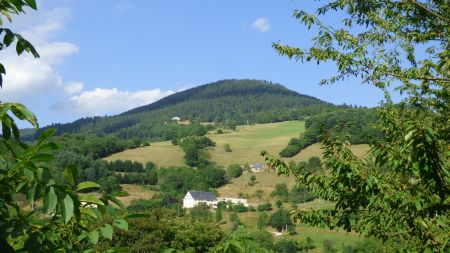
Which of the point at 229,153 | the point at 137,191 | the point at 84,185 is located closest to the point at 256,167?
the point at 229,153

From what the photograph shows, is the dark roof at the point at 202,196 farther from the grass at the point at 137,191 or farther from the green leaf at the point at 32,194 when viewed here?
the green leaf at the point at 32,194

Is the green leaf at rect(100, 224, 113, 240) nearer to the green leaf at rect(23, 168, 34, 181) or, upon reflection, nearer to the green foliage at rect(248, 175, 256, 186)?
the green leaf at rect(23, 168, 34, 181)

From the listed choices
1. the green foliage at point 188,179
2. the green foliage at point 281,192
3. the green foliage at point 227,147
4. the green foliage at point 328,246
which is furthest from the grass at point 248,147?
the green foliage at point 328,246

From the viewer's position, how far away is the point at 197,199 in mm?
146125

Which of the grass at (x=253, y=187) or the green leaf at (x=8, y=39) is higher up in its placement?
the green leaf at (x=8, y=39)

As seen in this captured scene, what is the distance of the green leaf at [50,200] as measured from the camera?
189cm

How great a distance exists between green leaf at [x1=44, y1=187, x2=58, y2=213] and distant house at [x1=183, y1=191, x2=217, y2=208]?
14342 cm

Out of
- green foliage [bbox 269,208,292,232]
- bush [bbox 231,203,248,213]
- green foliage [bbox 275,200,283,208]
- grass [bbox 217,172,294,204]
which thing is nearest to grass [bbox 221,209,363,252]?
green foliage [bbox 269,208,292,232]

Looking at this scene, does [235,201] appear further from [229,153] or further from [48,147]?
[48,147]

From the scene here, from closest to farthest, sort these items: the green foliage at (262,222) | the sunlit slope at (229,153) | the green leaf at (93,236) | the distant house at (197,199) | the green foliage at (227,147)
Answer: the green leaf at (93,236) < the green foliage at (262,222) < the distant house at (197,199) < the sunlit slope at (229,153) < the green foliage at (227,147)

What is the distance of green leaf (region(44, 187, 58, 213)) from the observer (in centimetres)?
189

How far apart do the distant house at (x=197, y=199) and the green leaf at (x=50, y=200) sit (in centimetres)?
14342

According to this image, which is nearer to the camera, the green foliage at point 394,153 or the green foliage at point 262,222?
the green foliage at point 394,153

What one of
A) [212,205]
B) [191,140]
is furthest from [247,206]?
[191,140]
